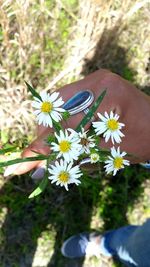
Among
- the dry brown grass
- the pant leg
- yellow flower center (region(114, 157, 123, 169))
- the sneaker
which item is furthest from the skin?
the sneaker

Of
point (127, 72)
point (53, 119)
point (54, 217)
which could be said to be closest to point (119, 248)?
point (54, 217)

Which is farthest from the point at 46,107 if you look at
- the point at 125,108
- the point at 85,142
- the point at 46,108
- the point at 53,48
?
the point at 53,48

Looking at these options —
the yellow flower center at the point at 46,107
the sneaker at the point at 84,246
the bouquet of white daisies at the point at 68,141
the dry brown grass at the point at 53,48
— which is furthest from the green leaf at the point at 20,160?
the sneaker at the point at 84,246

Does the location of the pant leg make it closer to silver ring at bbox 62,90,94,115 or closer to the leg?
the leg

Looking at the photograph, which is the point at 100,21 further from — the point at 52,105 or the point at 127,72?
the point at 52,105

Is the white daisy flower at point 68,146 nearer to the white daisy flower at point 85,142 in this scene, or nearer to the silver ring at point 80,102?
the white daisy flower at point 85,142
